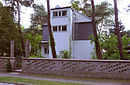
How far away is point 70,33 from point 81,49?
303cm

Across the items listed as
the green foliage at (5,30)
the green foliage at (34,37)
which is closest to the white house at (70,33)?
the green foliage at (5,30)

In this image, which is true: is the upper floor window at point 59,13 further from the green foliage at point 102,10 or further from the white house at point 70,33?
the green foliage at point 102,10

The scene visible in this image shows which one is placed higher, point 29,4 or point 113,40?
point 29,4

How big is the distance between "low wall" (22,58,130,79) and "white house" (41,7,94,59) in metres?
10.9

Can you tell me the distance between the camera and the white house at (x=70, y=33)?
2239cm

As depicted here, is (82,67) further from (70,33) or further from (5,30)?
(70,33)

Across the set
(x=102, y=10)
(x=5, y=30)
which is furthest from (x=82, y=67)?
(x=102, y=10)

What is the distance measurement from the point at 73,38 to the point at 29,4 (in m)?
8.34

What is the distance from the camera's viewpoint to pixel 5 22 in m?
16.7

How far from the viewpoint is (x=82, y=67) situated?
404 inches

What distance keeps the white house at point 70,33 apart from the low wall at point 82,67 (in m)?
10.9

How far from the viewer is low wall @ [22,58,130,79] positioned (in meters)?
9.45

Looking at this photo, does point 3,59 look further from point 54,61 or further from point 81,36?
point 81,36

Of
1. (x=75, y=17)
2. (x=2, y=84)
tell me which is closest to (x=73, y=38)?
(x=75, y=17)
